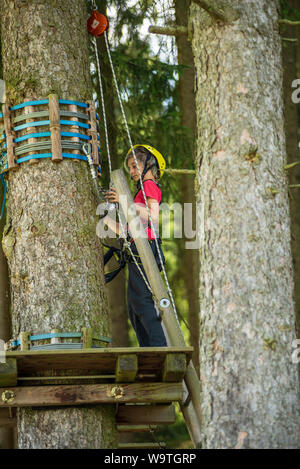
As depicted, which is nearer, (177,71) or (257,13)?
(257,13)

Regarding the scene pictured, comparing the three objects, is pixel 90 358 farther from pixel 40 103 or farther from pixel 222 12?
pixel 222 12

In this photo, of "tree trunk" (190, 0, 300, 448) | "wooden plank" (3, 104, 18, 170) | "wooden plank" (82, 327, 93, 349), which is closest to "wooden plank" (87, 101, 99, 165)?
"wooden plank" (3, 104, 18, 170)

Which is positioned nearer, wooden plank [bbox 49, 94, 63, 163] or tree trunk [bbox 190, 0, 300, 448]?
tree trunk [bbox 190, 0, 300, 448]

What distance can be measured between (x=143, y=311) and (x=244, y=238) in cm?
166

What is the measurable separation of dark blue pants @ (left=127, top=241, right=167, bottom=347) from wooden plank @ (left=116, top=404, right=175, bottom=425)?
0.47 meters

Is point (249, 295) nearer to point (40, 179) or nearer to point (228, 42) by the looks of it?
point (228, 42)

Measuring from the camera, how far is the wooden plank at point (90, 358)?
177 inches

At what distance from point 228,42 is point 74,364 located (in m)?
2.32

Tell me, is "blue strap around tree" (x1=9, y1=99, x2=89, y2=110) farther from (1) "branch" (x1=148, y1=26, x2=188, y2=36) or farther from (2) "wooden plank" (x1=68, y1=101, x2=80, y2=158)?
(1) "branch" (x1=148, y1=26, x2=188, y2=36)

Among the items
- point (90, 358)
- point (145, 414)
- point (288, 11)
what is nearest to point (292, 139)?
point (288, 11)

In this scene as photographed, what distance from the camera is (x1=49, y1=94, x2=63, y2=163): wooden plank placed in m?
5.26

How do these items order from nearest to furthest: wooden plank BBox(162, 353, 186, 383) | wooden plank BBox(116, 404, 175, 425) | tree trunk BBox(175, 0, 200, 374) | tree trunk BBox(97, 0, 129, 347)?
wooden plank BBox(162, 353, 186, 383) → wooden plank BBox(116, 404, 175, 425) → tree trunk BBox(97, 0, 129, 347) → tree trunk BBox(175, 0, 200, 374)
